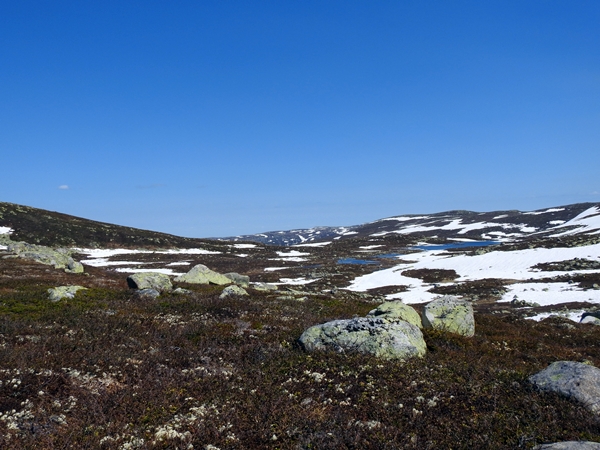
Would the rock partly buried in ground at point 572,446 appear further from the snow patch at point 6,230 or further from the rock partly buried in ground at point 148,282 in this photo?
the snow patch at point 6,230

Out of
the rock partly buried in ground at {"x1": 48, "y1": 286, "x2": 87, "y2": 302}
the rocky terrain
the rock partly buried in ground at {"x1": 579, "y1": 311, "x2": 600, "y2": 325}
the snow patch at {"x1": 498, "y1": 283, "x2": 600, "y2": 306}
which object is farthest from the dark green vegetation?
the snow patch at {"x1": 498, "y1": 283, "x2": 600, "y2": 306}

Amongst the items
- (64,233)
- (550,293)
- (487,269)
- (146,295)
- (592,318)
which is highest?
(64,233)

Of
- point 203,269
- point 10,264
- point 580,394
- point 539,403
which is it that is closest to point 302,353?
point 539,403

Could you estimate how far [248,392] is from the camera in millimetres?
9062

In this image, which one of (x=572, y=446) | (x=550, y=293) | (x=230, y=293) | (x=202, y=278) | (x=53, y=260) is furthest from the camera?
(x=53, y=260)

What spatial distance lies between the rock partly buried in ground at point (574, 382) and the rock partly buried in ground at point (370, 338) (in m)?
3.72

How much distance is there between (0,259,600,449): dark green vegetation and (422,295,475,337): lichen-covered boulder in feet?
6.59

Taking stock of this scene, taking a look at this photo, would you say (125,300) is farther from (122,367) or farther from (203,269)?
(203,269)

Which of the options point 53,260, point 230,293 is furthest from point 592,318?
point 53,260

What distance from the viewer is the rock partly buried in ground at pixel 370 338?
12289 millimetres

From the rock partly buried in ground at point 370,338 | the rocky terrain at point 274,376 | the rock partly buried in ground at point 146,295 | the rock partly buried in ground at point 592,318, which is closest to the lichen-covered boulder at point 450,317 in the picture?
the rocky terrain at point 274,376

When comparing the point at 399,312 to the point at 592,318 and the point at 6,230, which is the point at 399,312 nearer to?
the point at 592,318

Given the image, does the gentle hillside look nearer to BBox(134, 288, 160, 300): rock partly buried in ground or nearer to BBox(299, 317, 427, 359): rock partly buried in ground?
BBox(134, 288, 160, 300): rock partly buried in ground

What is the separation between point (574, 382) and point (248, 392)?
7883 millimetres
